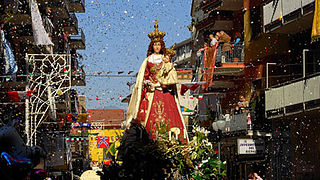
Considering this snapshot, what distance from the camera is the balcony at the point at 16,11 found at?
22108 mm

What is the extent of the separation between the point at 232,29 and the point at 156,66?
18.4 metres

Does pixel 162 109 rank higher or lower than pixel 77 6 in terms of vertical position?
lower

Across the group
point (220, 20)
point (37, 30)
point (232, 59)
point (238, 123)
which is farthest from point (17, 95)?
point (220, 20)

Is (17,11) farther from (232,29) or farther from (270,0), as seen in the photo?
(232,29)

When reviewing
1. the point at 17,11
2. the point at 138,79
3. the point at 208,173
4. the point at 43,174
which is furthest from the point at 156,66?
the point at 17,11

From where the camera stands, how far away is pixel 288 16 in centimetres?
2133

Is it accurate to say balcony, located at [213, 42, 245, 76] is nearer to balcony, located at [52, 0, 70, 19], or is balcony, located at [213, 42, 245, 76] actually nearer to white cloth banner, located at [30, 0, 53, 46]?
white cloth banner, located at [30, 0, 53, 46]

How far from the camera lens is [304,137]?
72.9ft

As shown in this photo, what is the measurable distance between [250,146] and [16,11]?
35.1 ft

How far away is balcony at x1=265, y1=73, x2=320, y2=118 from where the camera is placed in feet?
61.8

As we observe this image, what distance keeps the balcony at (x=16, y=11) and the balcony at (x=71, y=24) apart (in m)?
15.5

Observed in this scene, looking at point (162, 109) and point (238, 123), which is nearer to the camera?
point (162, 109)

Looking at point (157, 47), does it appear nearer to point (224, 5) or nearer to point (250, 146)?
point (250, 146)

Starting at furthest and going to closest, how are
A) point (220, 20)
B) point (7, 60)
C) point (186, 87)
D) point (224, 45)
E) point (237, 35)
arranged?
point (220, 20) < point (237, 35) < point (224, 45) < point (186, 87) < point (7, 60)
